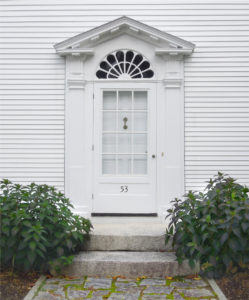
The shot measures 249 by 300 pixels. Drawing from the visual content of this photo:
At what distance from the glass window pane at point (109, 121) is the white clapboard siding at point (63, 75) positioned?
757 millimetres

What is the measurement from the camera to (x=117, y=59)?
265 inches

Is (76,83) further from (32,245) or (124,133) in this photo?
(32,245)

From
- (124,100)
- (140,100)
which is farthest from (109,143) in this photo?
(140,100)

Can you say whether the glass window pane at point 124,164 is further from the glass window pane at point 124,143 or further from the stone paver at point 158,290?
the stone paver at point 158,290

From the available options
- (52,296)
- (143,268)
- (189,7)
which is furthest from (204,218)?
(189,7)

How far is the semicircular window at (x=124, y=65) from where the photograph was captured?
6.72 m

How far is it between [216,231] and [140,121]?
2811 millimetres

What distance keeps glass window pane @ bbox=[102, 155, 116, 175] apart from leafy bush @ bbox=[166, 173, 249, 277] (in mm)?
2048

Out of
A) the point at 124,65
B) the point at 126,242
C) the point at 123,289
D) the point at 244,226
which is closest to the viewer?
the point at 244,226

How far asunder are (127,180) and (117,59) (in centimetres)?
212

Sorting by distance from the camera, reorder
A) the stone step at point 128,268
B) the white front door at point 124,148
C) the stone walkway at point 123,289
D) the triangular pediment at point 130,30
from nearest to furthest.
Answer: the stone walkway at point 123,289
the stone step at point 128,268
the triangular pediment at point 130,30
the white front door at point 124,148

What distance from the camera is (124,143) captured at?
678cm

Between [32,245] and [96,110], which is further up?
[96,110]

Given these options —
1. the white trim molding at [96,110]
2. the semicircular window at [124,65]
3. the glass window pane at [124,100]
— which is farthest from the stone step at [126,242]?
the semicircular window at [124,65]
